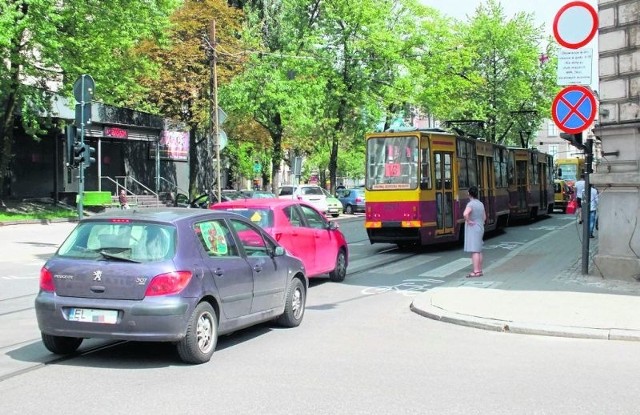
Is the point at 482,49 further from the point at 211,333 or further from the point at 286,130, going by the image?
the point at 211,333

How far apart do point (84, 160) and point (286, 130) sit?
99.8 ft

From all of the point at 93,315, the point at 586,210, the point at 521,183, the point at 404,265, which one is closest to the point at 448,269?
the point at 404,265

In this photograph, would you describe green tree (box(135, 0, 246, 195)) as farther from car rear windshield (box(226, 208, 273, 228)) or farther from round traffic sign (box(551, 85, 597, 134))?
round traffic sign (box(551, 85, 597, 134))

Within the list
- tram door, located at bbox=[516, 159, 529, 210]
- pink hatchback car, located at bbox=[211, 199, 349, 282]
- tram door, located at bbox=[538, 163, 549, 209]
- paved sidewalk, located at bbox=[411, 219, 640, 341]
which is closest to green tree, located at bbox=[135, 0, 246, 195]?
tram door, located at bbox=[516, 159, 529, 210]

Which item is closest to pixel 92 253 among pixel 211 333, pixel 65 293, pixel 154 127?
pixel 65 293

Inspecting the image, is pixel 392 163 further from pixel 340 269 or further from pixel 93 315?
pixel 93 315

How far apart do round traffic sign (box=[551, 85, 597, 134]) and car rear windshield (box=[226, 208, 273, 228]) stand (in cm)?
527

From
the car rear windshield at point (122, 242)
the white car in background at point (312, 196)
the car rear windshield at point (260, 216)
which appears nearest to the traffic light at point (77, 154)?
the car rear windshield at point (260, 216)

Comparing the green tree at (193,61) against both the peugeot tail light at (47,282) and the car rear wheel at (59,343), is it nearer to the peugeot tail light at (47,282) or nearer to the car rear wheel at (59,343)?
the car rear wheel at (59,343)

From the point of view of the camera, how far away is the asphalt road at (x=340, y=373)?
530 cm

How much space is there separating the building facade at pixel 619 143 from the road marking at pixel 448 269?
10.3 feet

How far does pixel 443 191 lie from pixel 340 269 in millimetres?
6066

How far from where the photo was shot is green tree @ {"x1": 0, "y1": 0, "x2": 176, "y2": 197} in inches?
1101

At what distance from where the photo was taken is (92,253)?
6648 mm
